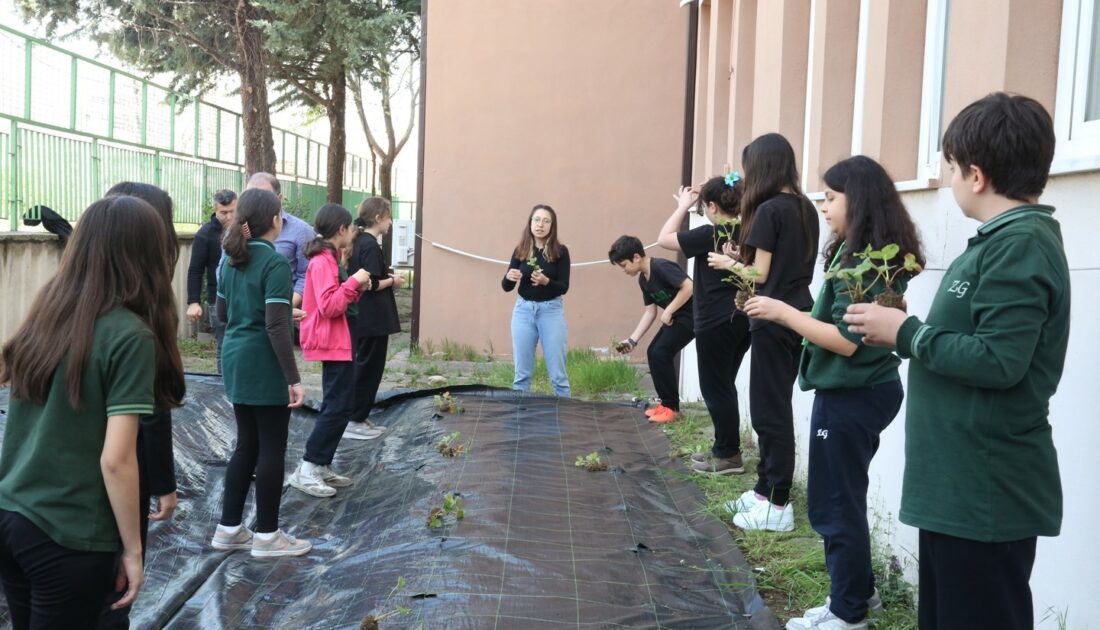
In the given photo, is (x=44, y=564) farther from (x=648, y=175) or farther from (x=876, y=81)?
(x=648, y=175)

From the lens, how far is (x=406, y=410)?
25.3ft

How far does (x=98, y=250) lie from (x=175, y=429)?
13.8ft

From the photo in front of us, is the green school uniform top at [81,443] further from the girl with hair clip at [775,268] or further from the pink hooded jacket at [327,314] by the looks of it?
the pink hooded jacket at [327,314]

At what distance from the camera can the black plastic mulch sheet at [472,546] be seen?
371 centimetres

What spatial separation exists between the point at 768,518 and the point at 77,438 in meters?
3.30

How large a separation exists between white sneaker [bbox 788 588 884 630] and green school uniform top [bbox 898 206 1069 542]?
132cm

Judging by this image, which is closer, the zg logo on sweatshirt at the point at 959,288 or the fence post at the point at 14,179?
the zg logo on sweatshirt at the point at 959,288

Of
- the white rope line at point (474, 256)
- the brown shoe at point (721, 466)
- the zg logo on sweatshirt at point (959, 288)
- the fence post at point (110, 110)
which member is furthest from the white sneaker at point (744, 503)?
the fence post at point (110, 110)

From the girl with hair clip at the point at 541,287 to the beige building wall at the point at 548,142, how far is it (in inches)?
139

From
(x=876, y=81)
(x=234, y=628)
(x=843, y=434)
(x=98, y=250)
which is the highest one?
(x=876, y=81)

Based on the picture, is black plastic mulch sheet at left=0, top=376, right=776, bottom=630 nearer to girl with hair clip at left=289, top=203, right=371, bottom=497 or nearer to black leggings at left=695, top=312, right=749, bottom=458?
girl with hair clip at left=289, top=203, right=371, bottom=497

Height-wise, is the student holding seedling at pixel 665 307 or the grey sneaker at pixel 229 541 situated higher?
the student holding seedling at pixel 665 307

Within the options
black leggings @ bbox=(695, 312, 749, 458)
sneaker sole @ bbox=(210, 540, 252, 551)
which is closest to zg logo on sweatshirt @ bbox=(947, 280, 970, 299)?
black leggings @ bbox=(695, 312, 749, 458)

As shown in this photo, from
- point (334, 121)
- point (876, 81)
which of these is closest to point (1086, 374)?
point (876, 81)
